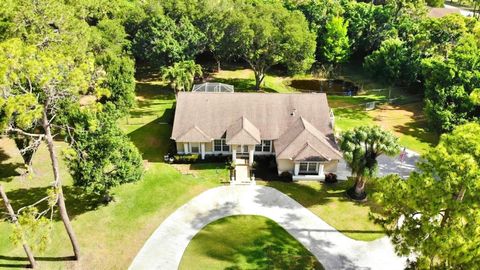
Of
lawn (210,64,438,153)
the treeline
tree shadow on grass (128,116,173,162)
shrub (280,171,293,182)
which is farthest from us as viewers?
lawn (210,64,438,153)

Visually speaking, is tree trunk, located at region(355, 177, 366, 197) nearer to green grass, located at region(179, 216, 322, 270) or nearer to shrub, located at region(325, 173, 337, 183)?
shrub, located at region(325, 173, 337, 183)

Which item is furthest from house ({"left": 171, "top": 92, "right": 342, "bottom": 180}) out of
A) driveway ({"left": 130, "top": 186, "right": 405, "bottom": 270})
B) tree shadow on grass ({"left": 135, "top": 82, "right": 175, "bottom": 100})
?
tree shadow on grass ({"left": 135, "top": 82, "right": 175, "bottom": 100})

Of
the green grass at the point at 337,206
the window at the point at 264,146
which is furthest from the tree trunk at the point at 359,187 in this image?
the window at the point at 264,146

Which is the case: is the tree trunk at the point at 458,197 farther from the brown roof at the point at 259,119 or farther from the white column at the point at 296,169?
the white column at the point at 296,169

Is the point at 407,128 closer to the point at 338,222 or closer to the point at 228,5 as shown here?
the point at 338,222

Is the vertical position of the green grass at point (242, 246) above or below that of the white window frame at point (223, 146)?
below

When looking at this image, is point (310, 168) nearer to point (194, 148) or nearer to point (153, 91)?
point (194, 148)

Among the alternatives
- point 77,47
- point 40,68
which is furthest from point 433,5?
point 40,68
